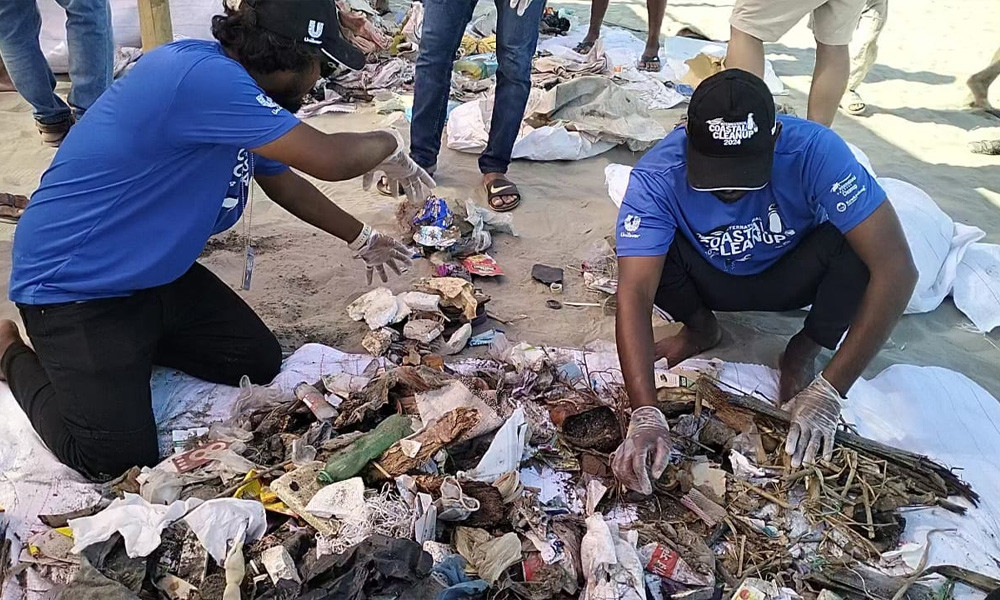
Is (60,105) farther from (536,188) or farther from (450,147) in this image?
(536,188)

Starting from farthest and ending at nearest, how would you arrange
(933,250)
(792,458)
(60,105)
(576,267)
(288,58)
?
(60,105) → (576,267) → (933,250) → (792,458) → (288,58)

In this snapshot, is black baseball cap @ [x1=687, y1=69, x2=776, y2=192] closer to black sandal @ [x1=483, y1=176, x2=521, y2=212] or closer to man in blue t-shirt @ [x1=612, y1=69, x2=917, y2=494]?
man in blue t-shirt @ [x1=612, y1=69, x2=917, y2=494]

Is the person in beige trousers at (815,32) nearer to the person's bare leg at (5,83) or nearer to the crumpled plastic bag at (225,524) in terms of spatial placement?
the crumpled plastic bag at (225,524)

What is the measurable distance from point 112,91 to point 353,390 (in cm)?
111

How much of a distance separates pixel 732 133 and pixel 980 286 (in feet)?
5.98

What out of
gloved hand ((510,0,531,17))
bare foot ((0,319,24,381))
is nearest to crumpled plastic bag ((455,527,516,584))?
bare foot ((0,319,24,381))

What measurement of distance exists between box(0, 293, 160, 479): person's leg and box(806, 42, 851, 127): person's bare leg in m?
3.24

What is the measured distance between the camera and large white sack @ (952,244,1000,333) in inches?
126

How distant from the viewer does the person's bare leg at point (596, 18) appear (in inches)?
245

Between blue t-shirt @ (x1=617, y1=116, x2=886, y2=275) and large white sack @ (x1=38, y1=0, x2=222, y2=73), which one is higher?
blue t-shirt @ (x1=617, y1=116, x2=886, y2=275)

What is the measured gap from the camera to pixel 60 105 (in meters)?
4.12

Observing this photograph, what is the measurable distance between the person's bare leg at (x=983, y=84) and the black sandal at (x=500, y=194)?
3834mm

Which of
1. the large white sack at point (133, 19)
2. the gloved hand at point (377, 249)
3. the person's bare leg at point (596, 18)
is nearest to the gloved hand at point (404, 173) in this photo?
the gloved hand at point (377, 249)

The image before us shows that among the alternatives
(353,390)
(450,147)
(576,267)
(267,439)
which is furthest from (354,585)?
A: (450,147)
